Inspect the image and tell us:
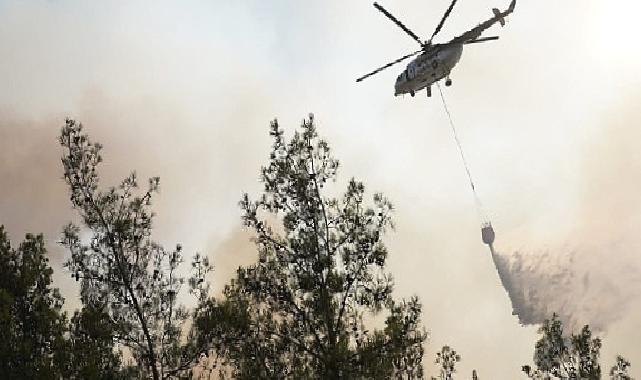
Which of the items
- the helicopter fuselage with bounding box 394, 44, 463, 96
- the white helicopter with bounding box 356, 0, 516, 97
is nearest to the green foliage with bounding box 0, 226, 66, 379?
the white helicopter with bounding box 356, 0, 516, 97

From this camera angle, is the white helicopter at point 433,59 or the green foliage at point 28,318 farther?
the white helicopter at point 433,59

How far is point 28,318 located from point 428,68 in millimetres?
31985

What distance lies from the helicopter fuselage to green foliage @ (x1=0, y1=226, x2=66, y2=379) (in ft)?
96.8

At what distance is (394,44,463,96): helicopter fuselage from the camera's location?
43.3 m

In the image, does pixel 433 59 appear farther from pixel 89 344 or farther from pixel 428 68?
pixel 89 344

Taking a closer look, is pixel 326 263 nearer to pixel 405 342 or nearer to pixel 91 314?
pixel 405 342

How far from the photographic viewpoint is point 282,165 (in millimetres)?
21422

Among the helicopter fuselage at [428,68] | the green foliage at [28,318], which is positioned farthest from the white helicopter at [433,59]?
the green foliage at [28,318]

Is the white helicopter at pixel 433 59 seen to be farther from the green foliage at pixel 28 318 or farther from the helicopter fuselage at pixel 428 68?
the green foliage at pixel 28 318

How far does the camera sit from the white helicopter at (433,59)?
39906 millimetres

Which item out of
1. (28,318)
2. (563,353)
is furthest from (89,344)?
(563,353)

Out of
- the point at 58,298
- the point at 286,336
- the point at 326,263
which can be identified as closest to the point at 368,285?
the point at 326,263

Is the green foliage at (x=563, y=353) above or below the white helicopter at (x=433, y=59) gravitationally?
below

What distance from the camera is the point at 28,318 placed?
72.5ft
